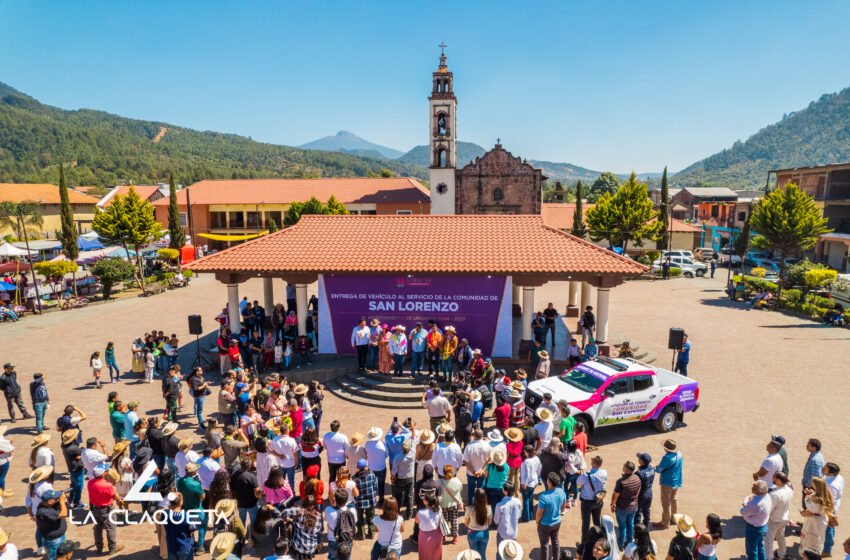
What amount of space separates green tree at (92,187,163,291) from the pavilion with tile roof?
17.5 metres

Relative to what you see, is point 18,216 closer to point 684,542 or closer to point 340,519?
point 340,519

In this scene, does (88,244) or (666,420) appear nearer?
(666,420)

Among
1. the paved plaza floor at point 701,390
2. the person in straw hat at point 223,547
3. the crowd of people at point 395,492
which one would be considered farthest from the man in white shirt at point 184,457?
the person in straw hat at point 223,547

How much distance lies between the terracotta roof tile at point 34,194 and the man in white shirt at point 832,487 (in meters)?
62.2

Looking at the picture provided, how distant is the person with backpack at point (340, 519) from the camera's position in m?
6.77

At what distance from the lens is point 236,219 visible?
2127 inches

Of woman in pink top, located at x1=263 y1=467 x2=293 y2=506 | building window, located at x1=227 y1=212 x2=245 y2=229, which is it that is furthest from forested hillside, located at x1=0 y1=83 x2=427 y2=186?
woman in pink top, located at x1=263 y1=467 x2=293 y2=506

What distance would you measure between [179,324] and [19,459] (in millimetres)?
12749

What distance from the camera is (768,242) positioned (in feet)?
108

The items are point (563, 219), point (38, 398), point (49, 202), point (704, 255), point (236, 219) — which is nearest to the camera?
point (38, 398)

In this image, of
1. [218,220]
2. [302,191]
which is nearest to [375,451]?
[302,191]

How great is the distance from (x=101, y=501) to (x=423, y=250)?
1140cm

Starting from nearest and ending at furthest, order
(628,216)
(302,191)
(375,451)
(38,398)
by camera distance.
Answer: (375,451) → (38,398) → (628,216) → (302,191)

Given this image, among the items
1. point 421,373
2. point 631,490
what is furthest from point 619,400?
point 421,373
